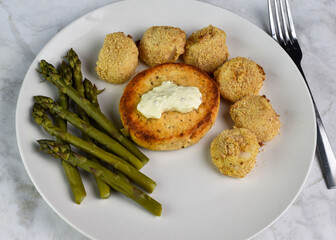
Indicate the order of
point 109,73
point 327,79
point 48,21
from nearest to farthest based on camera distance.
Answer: point 109,73, point 327,79, point 48,21

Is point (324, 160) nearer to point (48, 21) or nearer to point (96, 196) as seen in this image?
point (96, 196)

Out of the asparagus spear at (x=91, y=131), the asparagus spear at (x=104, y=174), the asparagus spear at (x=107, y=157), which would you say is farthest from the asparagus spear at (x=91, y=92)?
the asparagus spear at (x=104, y=174)

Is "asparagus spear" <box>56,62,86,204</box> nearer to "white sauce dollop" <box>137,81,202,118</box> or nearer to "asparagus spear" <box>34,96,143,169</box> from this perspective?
"asparagus spear" <box>34,96,143,169</box>

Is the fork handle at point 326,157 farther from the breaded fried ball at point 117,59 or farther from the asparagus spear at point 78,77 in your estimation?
the asparagus spear at point 78,77

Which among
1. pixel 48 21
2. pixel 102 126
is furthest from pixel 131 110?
pixel 48 21

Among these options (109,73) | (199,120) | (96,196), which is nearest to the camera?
(96,196)
